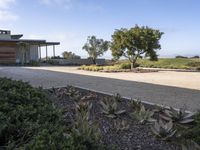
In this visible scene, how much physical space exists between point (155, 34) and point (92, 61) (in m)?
14.9

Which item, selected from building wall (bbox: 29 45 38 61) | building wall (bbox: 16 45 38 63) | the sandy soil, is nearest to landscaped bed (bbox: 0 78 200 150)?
the sandy soil

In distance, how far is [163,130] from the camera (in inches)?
243

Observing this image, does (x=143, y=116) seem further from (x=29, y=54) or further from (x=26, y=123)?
(x=29, y=54)

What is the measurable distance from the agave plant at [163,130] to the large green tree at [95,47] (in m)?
38.5

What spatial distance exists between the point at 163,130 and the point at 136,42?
22093mm

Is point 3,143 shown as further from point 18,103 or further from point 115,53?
point 115,53

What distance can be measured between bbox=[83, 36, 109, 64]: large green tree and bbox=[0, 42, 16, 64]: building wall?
30.1 ft

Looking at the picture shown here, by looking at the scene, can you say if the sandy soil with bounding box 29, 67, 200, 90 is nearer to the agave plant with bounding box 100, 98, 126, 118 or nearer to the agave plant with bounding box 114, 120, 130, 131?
the agave plant with bounding box 100, 98, 126, 118

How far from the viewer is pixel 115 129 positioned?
21.2ft

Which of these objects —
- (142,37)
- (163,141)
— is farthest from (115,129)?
(142,37)

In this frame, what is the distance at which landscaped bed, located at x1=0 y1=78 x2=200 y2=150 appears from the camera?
4406 millimetres

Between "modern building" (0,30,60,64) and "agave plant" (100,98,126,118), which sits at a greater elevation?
"modern building" (0,30,60,64)

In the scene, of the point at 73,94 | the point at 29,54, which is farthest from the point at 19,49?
the point at 73,94

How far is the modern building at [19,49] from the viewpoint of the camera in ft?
129
